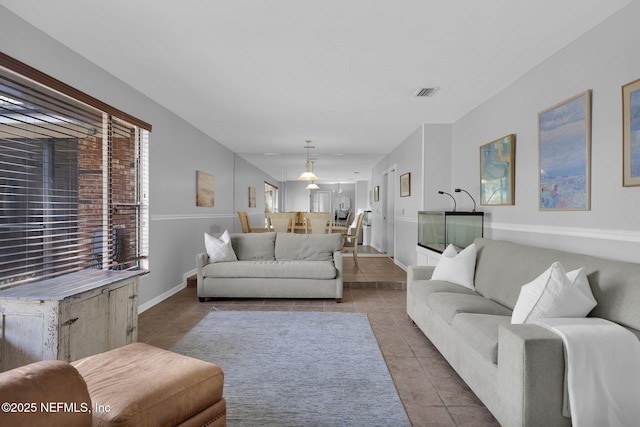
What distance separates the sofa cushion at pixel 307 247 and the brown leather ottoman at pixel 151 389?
3057mm

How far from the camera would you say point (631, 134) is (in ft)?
7.01

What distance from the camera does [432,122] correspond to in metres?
5.20

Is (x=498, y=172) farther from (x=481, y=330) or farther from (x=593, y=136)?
(x=481, y=330)

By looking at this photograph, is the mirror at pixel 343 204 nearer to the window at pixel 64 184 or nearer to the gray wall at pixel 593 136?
the gray wall at pixel 593 136

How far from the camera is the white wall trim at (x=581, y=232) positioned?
2.18 m

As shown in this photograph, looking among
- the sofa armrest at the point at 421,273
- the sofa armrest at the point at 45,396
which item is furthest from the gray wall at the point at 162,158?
the sofa armrest at the point at 421,273

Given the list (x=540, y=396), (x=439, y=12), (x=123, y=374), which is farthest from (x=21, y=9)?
(x=540, y=396)

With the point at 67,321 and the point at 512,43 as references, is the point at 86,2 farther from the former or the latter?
the point at 512,43

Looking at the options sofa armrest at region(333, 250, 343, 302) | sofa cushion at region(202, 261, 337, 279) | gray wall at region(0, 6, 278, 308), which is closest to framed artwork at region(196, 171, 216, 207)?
gray wall at region(0, 6, 278, 308)

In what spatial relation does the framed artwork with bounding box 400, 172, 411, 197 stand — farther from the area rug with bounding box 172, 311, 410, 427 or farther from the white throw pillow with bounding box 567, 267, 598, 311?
the white throw pillow with bounding box 567, 267, 598, 311

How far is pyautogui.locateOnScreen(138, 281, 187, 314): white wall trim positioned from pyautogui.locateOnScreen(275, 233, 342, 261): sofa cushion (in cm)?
141

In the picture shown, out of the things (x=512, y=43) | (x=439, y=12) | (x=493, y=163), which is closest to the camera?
(x=439, y=12)

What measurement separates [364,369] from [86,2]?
9.98 ft

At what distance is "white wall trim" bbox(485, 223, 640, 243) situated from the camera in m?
2.18
